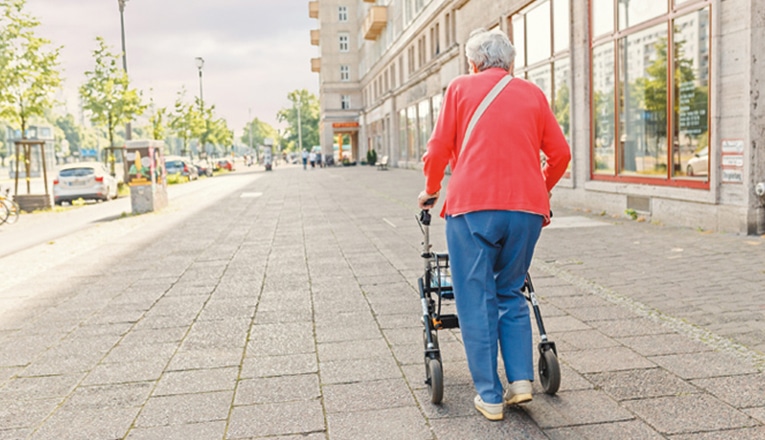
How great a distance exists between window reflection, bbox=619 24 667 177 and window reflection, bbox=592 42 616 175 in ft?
1.05

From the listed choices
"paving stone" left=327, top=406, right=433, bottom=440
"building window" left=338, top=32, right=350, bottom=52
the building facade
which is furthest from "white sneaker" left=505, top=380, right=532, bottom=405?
"building window" left=338, top=32, right=350, bottom=52

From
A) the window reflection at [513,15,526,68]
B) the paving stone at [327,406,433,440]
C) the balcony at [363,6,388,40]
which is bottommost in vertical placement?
the paving stone at [327,406,433,440]

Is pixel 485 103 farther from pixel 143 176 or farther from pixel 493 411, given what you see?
pixel 143 176

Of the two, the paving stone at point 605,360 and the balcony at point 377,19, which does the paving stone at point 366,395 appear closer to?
the paving stone at point 605,360

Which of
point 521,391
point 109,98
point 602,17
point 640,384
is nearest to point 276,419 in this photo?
point 521,391

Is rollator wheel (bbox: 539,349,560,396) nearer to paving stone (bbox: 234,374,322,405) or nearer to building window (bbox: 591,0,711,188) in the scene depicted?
paving stone (bbox: 234,374,322,405)

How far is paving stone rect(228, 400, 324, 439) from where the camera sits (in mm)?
3445

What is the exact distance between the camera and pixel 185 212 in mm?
17094

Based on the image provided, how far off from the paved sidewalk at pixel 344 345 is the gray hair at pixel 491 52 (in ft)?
5.54

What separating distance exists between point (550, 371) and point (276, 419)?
1381mm

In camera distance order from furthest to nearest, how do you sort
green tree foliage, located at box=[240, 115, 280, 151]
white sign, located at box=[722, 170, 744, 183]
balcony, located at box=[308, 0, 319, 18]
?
green tree foliage, located at box=[240, 115, 280, 151] → balcony, located at box=[308, 0, 319, 18] → white sign, located at box=[722, 170, 744, 183]

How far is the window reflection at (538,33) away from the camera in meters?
16.0

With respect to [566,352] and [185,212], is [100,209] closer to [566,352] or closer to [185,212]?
[185,212]

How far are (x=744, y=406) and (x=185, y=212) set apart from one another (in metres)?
14.9
